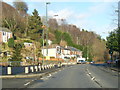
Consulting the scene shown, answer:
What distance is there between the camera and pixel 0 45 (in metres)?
69.6

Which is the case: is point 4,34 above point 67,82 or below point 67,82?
above

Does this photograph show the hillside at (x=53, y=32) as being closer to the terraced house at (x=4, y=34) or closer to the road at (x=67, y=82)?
the terraced house at (x=4, y=34)

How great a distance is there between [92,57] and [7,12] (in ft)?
161

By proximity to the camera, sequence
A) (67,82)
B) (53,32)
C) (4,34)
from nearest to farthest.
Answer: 1. (67,82)
2. (4,34)
3. (53,32)

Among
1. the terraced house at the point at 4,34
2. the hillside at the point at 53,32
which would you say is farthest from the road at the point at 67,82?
the hillside at the point at 53,32

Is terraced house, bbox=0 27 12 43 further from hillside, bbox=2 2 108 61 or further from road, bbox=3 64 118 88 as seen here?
road, bbox=3 64 118 88

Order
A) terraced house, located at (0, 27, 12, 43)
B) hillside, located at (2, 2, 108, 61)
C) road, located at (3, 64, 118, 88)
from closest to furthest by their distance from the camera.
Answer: road, located at (3, 64, 118, 88)
terraced house, located at (0, 27, 12, 43)
hillside, located at (2, 2, 108, 61)

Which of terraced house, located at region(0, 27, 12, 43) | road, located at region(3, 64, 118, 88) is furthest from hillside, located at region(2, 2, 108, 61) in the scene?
road, located at region(3, 64, 118, 88)

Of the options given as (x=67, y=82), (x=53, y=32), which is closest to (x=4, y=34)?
(x=53, y=32)

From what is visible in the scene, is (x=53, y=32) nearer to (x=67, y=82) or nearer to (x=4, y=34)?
(x=4, y=34)

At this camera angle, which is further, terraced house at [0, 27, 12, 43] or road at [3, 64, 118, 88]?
terraced house at [0, 27, 12, 43]

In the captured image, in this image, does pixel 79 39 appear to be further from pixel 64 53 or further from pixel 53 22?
pixel 64 53

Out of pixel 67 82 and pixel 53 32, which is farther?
pixel 53 32

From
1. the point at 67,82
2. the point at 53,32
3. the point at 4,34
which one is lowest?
the point at 67,82
